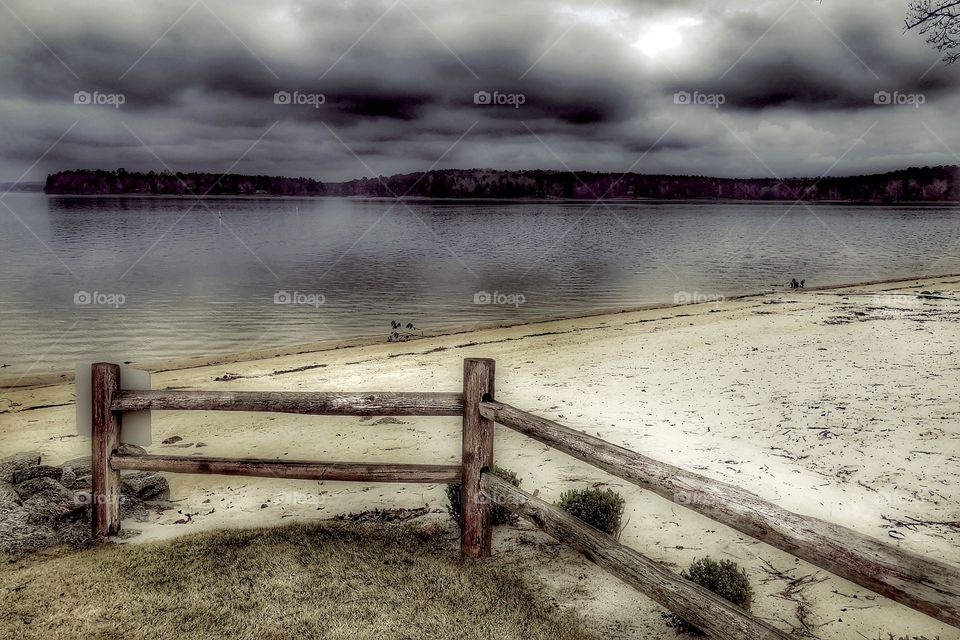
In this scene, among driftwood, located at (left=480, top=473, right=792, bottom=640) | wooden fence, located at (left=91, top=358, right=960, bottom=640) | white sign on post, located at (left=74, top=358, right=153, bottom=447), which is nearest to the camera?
wooden fence, located at (left=91, top=358, right=960, bottom=640)

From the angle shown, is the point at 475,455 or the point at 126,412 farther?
the point at 126,412

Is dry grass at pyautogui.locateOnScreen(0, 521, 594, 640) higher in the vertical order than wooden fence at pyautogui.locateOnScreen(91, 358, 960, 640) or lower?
lower

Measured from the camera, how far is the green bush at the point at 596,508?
17.6ft

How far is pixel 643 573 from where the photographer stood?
3.78 meters

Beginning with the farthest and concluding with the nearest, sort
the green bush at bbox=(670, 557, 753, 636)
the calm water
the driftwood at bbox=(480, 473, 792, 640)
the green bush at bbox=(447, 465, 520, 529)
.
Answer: the calm water → the green bush at bbox=(447, 465, 520, 529) → the green bush at bbox=(670, 557, 753, 636) → the driftwood at bbox=(480, 473, 792, 640)

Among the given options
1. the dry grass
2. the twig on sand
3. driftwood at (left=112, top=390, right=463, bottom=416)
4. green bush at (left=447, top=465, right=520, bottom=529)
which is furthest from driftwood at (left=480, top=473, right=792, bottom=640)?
the twig on sand

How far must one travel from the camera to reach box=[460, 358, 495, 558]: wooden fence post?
4871 millimetres

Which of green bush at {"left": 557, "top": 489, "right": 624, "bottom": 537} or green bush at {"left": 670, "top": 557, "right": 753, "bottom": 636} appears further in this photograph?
green bush at {"left": 557, "top": 489, "right": 624, "bottom": 537}

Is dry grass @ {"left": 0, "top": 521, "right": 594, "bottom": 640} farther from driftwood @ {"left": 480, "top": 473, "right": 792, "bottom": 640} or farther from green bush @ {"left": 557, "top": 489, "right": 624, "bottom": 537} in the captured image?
green bush @ {"left": 557, "top": 489, "right": 624, "bottom": 537}

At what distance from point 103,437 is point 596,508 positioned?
4.21 meters

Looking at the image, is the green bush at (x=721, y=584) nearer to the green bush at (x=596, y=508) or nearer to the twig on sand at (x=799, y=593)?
the twig on sand at (x=799, y=593)

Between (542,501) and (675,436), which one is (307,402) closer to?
(542,501)

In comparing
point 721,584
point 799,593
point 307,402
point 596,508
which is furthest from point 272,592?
point 799,593

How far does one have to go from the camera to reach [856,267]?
1618 inches
